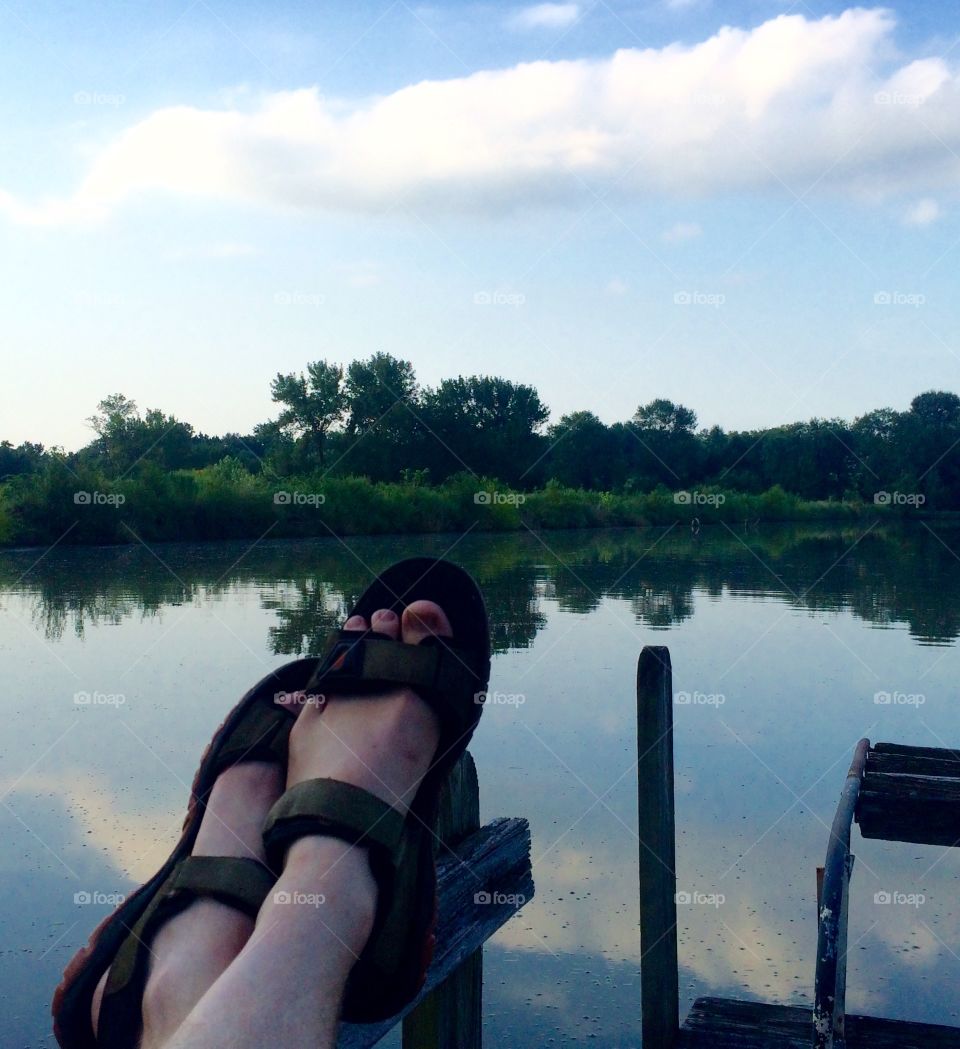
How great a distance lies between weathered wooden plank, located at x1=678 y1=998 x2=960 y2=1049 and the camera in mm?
2387

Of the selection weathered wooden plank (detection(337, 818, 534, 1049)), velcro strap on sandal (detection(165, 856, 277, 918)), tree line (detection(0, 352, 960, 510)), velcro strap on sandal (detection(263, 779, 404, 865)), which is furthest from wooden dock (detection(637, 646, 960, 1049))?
tree line (detection(0, 352, 960, 510))

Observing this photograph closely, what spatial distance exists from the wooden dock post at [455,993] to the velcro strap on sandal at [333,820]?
243mm

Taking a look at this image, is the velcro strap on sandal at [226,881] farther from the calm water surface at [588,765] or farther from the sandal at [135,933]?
the calm water surface at [588,765]

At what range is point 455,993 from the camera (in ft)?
6.23

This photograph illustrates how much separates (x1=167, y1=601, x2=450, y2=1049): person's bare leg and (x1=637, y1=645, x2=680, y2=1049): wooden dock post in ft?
2.85

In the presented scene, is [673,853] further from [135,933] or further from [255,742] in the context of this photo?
[135,933]

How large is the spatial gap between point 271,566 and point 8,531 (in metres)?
6.88

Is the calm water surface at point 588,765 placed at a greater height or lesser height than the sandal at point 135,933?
lesser

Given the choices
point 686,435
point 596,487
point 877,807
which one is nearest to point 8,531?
point 877,807

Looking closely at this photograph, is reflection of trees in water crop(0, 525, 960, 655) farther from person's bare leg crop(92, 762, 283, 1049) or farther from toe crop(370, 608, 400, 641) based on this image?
person's bare leg crop(92, 762, 283, 1049)

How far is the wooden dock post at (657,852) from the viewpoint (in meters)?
2.64

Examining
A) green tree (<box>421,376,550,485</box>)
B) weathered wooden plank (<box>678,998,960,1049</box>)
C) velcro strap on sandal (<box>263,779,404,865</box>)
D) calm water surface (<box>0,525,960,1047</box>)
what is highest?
green tree (<box>421,376,550,485</box>)

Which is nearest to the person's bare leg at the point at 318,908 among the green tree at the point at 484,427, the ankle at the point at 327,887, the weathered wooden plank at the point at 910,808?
the ankle at the point at 327,887

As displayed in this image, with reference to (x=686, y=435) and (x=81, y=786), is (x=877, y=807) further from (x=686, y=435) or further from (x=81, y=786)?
(x=686, y=435)
